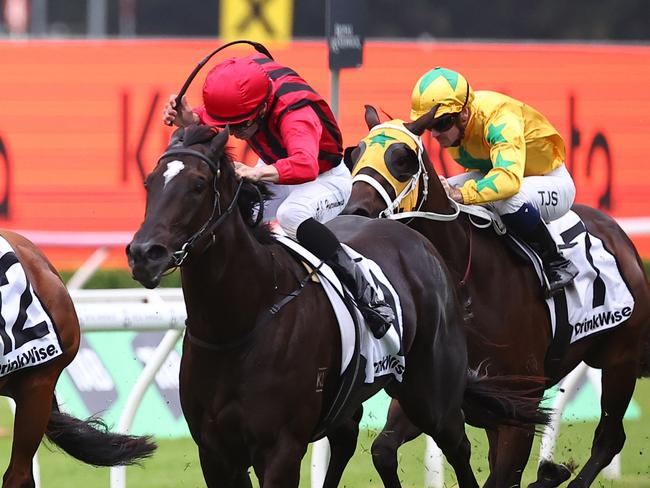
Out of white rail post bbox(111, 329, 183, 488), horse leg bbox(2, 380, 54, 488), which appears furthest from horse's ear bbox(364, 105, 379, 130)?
horse leg bbox(2, 380, 54, 488)

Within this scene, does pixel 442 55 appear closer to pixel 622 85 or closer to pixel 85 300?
pixel 622 85

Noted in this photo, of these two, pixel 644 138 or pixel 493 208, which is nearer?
pixel 493 208

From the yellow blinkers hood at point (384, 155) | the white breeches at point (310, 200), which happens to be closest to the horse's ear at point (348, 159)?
the yellow blinkers hood at point (384, 155)

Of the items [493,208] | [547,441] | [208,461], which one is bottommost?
[547,441]

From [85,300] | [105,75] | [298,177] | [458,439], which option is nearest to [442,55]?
[105,75]

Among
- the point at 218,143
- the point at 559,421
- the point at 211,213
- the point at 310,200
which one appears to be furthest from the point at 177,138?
the point at 559,421

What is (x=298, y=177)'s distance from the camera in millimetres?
4285

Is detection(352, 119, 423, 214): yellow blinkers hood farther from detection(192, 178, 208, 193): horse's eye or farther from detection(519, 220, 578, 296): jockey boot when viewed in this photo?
detection(192, 178, 208, 193): horse's eye

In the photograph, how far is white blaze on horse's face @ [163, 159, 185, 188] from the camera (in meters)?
3.92

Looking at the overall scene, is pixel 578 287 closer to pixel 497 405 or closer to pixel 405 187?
pixel 497 405

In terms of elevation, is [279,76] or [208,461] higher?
[279,76]

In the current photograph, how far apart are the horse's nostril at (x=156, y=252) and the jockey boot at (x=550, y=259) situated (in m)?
2.26

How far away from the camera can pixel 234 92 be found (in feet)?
14.3

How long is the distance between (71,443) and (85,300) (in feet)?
6.03
